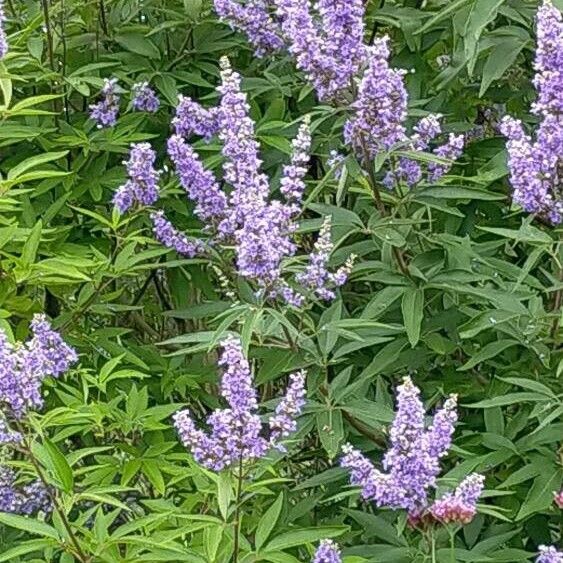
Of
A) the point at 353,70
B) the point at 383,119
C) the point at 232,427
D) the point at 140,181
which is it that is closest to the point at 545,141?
the point at 383,119

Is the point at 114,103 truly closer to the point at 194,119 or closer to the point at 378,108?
the point at 194,119

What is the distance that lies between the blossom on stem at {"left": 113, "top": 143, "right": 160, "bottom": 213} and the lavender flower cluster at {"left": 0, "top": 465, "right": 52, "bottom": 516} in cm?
78

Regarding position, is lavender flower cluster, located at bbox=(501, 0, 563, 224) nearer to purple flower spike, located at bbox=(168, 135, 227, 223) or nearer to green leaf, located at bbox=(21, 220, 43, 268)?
purple flower spike, located at bbox=(168, 135, 227, 223)

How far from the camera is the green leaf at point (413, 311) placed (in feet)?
9.59

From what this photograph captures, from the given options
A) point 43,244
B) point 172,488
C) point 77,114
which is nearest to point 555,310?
point 172,488

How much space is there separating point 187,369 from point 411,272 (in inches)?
37.9

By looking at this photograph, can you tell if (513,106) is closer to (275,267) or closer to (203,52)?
(203,52)

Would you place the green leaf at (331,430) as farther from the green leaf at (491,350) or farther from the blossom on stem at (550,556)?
the blossom on stem at (550,556)

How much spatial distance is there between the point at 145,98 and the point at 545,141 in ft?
5.14

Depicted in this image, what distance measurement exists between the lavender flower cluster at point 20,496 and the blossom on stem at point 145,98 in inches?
50.5

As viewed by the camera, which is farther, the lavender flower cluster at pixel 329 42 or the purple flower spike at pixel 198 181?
the purple flower spike at pixel 198 181

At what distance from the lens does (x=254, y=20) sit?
3312 millimetres

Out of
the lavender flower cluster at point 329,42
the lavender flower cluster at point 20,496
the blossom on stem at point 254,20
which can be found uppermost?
the lavender flower cluster at point 329,42

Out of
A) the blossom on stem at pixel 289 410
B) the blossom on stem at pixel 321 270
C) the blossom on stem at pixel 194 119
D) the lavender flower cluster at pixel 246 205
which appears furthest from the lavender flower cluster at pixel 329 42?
the blossom on stem at pixel 289 410
